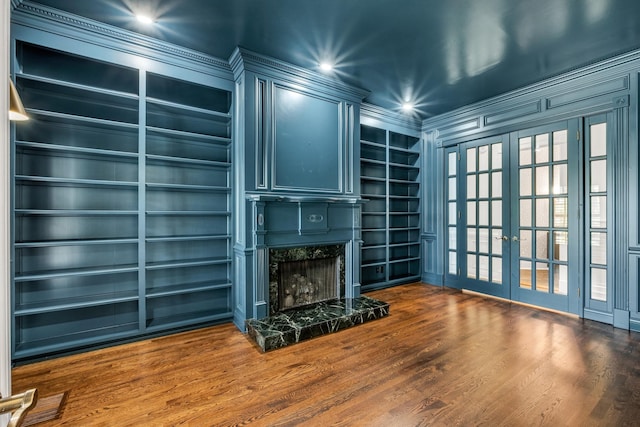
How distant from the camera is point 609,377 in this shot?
Answer: 2.24 meters

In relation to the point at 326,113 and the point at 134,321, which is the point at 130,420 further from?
the point at 326,113

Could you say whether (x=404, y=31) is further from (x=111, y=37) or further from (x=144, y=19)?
(x=111, y=37)

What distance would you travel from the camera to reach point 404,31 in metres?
2.84

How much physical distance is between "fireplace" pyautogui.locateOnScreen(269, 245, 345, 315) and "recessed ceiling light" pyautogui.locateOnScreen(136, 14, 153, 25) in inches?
97.6

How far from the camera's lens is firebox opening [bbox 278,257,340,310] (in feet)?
11.6

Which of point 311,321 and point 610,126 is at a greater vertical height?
point 610,126

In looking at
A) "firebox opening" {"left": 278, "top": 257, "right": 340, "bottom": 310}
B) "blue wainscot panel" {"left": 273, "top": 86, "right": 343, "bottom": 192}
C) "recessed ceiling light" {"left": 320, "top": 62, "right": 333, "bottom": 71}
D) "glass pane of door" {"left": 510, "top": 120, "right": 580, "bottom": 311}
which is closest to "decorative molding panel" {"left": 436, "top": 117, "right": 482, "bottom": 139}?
"glass pane of door" {"left": 510, "top": 120, "right": 580, "bottom": 311}

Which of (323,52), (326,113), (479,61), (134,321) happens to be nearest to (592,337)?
(479,61)

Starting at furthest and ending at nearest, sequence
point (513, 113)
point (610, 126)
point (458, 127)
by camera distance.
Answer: point (458, 127) → point (513, 113) → point (610, 126)

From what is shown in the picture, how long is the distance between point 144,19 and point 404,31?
2.40 metres

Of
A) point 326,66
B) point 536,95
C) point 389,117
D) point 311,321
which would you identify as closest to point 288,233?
point 311,321

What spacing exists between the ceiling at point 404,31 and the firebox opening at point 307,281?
2.39 metres

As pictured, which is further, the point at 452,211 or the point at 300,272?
the point at 452,211

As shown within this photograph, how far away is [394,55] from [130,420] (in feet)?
12.8
